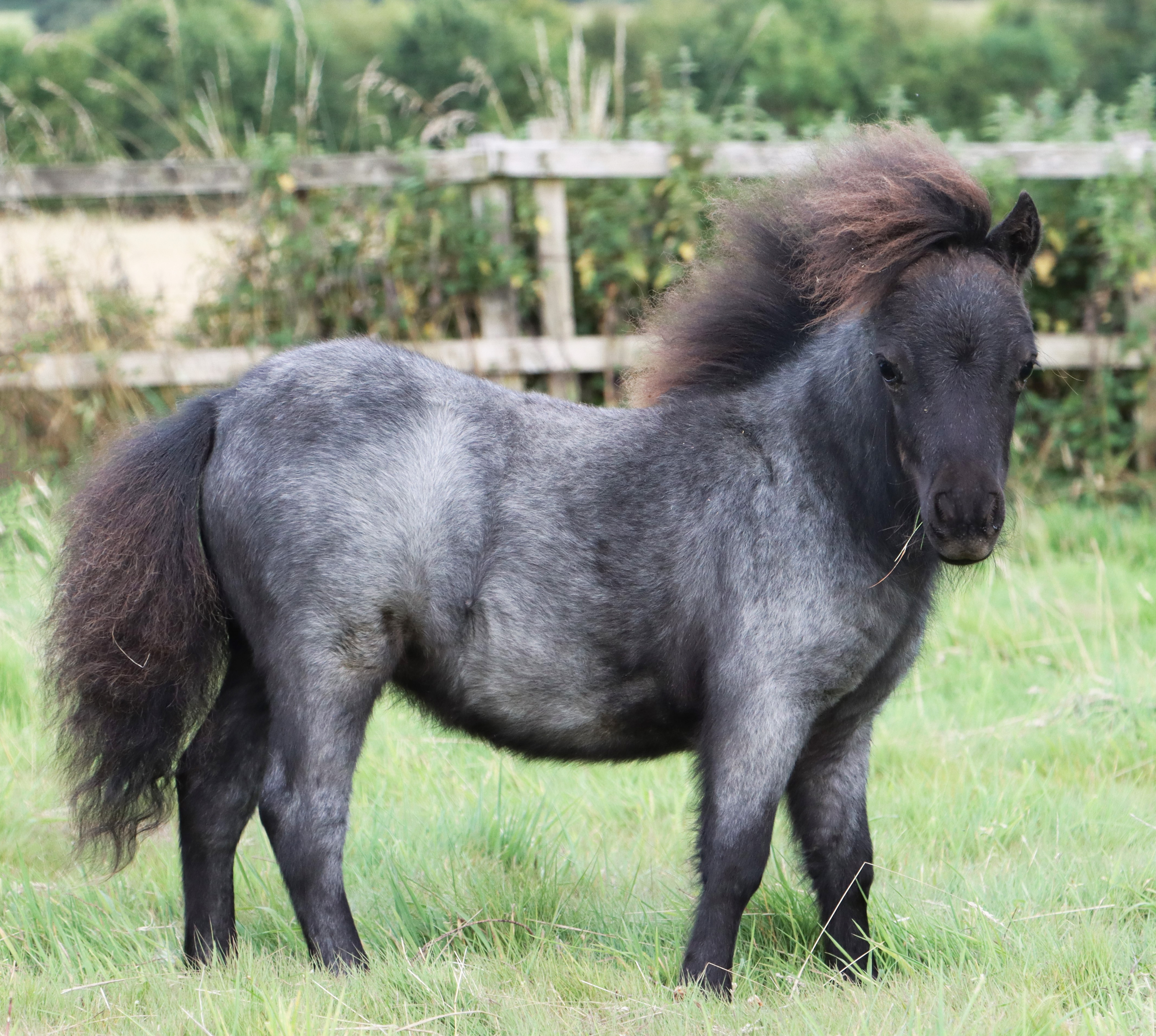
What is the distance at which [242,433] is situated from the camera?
3240mm

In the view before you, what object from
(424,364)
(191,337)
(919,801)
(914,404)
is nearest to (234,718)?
(424,364)

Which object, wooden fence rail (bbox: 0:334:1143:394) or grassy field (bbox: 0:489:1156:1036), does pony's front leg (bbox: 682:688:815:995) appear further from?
wooden fence rail (bbox: 0:334:1143:394)

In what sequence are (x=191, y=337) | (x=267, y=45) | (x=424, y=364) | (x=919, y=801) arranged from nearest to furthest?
(x=424, y=364) < (x=919, y=801) < (x=191, y=337) < (x=267, y=45)

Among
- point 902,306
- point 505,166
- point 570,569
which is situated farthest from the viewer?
point 505,166

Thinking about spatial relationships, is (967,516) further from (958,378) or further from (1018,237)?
(1018,237)

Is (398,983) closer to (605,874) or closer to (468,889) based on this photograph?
(468,889)

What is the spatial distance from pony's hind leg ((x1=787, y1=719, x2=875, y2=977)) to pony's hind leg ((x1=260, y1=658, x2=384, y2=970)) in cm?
125

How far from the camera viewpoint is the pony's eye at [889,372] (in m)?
2.90

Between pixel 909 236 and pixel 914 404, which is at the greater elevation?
pixel 909 236

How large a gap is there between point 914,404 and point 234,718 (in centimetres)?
209

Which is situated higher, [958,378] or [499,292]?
[958,378]

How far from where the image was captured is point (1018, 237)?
301 centimetres

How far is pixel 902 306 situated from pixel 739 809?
131 cm

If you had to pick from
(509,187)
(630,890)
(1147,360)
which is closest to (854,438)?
(630,890)
